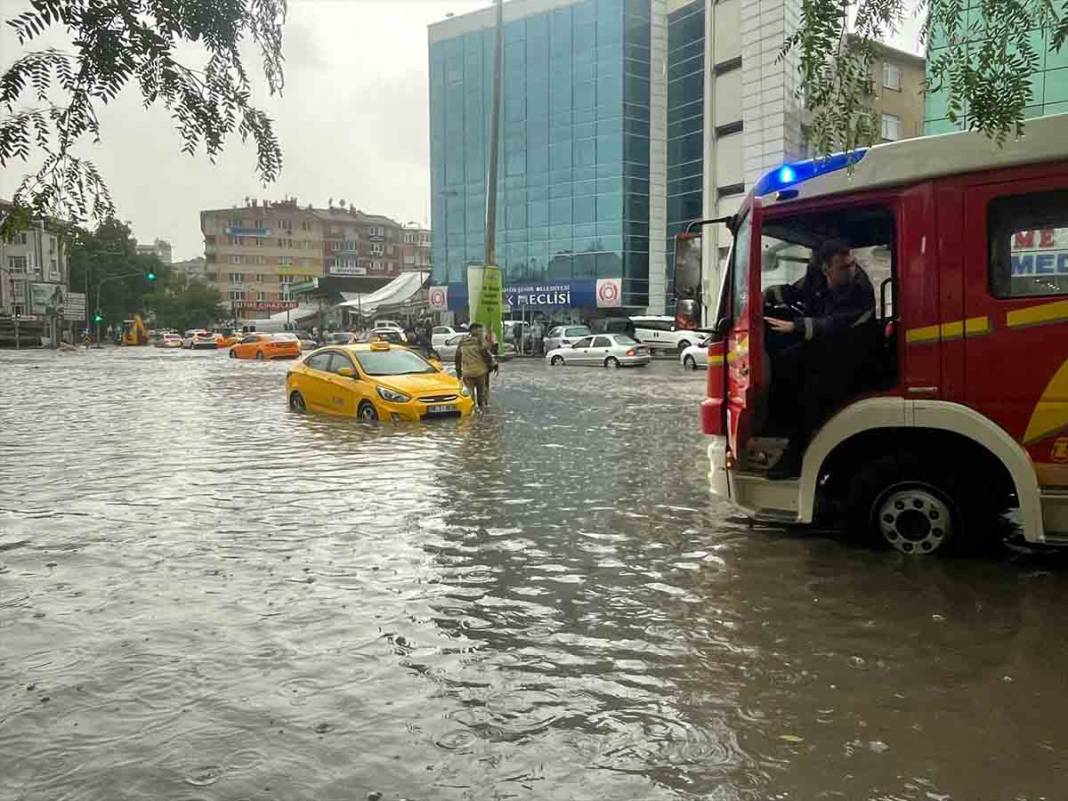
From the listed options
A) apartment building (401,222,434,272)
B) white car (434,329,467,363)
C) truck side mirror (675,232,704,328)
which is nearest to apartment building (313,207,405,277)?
apartment building (401,222,434,272)

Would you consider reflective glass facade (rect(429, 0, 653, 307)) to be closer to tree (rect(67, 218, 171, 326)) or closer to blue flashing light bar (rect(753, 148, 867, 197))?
tree (rect(67, 218, 171, 326))

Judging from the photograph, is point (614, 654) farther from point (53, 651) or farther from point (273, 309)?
point (273, 309)

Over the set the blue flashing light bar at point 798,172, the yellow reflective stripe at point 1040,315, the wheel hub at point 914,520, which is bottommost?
the wheel hub at point 914,520

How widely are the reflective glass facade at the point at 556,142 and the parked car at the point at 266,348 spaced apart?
19811 millimetres

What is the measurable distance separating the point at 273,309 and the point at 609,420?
128 metres

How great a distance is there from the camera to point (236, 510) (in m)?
8.42

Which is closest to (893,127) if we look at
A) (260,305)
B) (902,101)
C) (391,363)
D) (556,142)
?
(902,101)

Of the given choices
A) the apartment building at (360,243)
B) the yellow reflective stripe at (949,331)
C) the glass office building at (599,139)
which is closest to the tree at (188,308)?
the apartment building at (360,243)

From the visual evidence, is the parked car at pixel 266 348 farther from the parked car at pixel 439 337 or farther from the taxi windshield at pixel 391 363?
the taxi windshield at pixel 391 363

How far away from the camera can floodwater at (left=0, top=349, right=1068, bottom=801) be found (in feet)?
11.3

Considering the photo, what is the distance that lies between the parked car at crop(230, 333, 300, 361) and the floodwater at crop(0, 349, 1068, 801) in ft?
127

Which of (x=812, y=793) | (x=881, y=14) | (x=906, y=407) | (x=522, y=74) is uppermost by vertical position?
(x=522, y=74)

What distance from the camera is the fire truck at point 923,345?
5672mm

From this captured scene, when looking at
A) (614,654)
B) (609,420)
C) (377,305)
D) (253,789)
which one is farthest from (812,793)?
(377,305)
